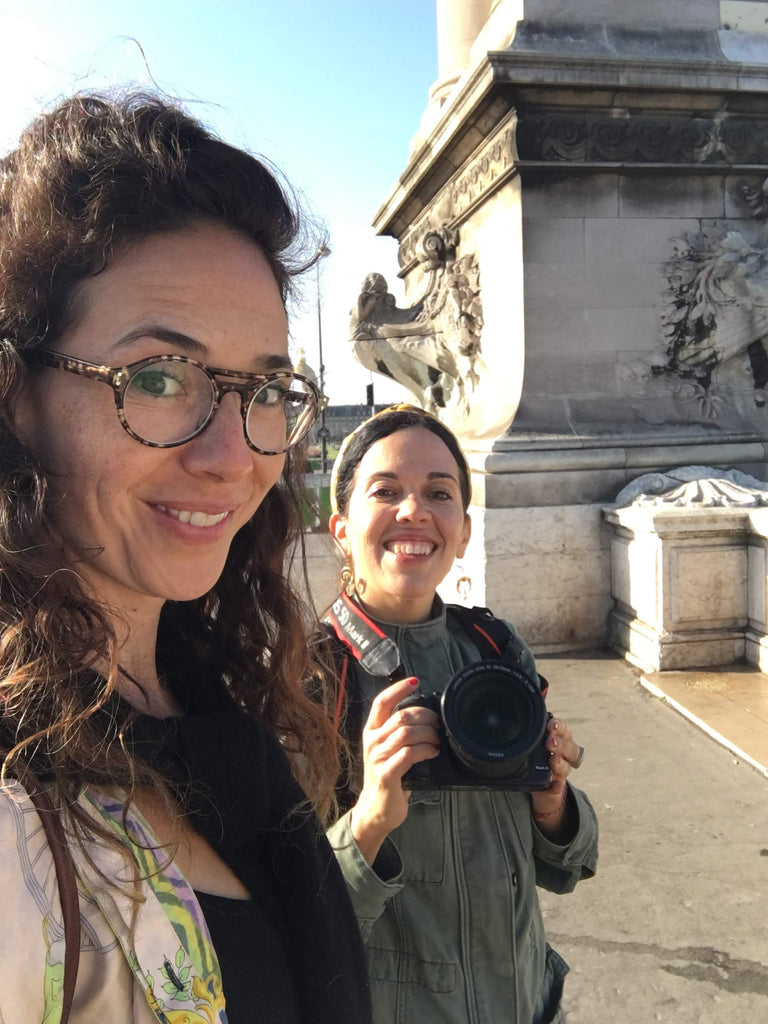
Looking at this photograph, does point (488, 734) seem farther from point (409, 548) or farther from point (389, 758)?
point (409, 548)

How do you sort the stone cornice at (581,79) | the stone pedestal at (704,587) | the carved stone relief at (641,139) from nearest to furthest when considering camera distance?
the stone pedestal at (704,587), the stone cornice at (581,79), the carved stone relief at (641,139)

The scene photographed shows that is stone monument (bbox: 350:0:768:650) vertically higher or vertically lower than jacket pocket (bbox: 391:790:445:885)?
higher

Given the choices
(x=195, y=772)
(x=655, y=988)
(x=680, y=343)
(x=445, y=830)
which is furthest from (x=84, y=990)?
(x=680, y=343)

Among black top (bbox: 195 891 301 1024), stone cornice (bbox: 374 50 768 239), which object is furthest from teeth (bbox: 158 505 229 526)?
stone cornice (bbox: 374 50 768 239)

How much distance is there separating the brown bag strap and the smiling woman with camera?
767mm

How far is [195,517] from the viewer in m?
1.05

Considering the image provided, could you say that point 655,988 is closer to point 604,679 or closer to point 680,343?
point 604,679

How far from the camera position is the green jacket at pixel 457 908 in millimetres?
1502

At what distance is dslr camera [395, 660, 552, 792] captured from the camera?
57.6 inches

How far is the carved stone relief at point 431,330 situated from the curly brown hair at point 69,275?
6.69 metres

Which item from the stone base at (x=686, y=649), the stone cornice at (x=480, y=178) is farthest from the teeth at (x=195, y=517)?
the stone cornice at (x=480, y=178)

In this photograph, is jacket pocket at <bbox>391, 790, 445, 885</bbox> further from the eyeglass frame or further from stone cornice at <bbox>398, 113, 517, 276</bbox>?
stone cornice at <bbox>398, 113, 517, 276</bbox>

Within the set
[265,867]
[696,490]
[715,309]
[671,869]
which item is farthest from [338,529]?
[715,309]

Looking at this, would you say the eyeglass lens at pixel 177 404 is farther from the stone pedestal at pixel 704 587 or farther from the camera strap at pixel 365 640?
the stone pedestal at pixel 704 587
